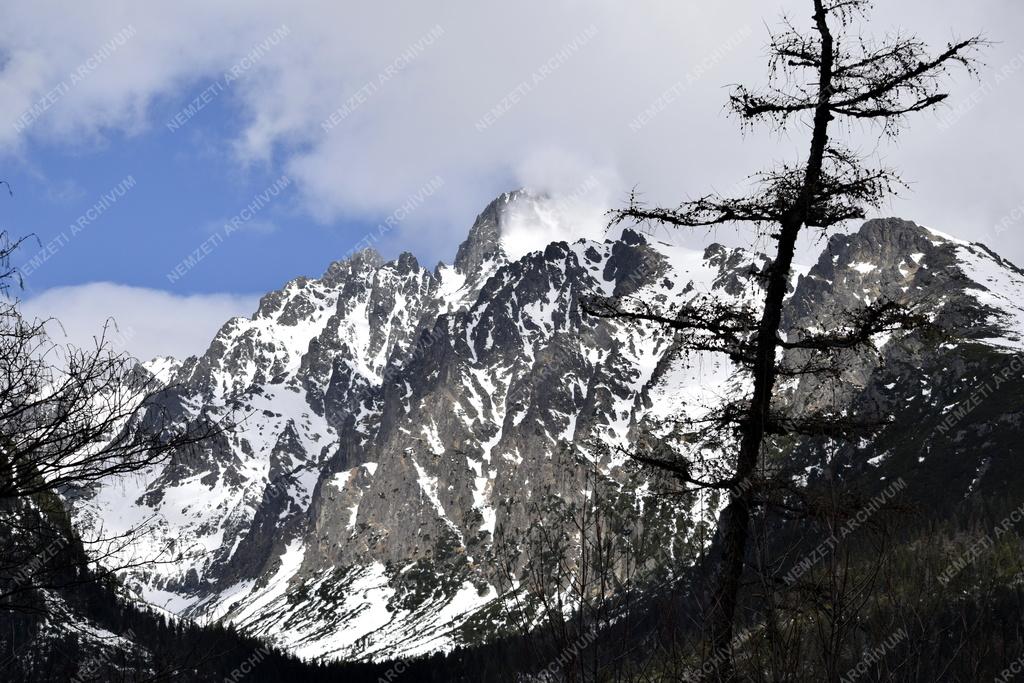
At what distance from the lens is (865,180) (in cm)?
1112

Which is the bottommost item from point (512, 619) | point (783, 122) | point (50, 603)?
point (512, 619)

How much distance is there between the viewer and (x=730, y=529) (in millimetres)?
11156

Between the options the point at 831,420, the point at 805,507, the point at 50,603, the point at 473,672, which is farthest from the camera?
the point at 473,672

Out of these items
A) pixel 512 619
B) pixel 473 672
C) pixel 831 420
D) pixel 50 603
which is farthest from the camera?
pixel 473 672

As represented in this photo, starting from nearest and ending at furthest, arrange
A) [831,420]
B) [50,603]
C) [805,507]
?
[50,603]
[805,507]
[831,420]

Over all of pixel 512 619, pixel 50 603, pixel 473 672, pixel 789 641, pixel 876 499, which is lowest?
pixel 473 672

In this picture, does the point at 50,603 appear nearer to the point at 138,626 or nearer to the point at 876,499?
the point at 876,499

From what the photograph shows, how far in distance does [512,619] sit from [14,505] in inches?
212

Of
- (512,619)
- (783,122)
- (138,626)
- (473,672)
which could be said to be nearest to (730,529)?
(512,619)

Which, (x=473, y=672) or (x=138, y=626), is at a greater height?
(x=138, y=626)

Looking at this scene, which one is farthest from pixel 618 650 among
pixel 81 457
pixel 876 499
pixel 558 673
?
pixel 81 457

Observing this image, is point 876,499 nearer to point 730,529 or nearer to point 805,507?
point 805,507

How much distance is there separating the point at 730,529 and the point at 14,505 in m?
8.25

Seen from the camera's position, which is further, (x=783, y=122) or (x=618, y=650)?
(x=783, y=122)
